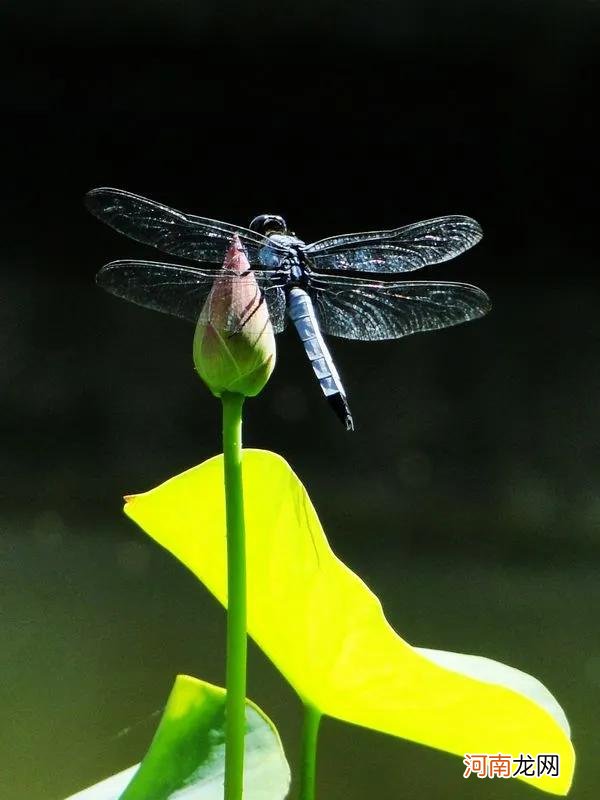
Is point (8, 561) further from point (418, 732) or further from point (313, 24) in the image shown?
point (418, 732)

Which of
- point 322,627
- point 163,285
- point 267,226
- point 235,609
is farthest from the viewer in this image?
point 267,226

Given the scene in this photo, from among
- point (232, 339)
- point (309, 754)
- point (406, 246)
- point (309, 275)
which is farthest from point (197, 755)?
point (406, 246)

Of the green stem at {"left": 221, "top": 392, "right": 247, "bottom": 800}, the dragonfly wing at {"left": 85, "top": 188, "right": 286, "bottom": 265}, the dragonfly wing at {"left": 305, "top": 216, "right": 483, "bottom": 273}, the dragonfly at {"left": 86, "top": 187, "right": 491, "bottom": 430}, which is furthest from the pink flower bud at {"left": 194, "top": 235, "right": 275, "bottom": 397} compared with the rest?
the dragonfly wing at {"left": 305, "top": 216, "right": 483, "bottom": 273}

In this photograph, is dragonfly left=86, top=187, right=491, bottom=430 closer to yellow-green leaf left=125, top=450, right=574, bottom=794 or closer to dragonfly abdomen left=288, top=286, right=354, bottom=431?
dragonfly abdomen left=288, top=286, right=354, bottom=431

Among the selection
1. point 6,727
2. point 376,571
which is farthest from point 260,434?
point 6,727

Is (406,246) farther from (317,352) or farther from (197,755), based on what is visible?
(197,755)

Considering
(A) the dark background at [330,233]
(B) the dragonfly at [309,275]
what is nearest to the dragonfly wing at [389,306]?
(B) the dragonfly at [309,275]

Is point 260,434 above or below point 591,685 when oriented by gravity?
above
